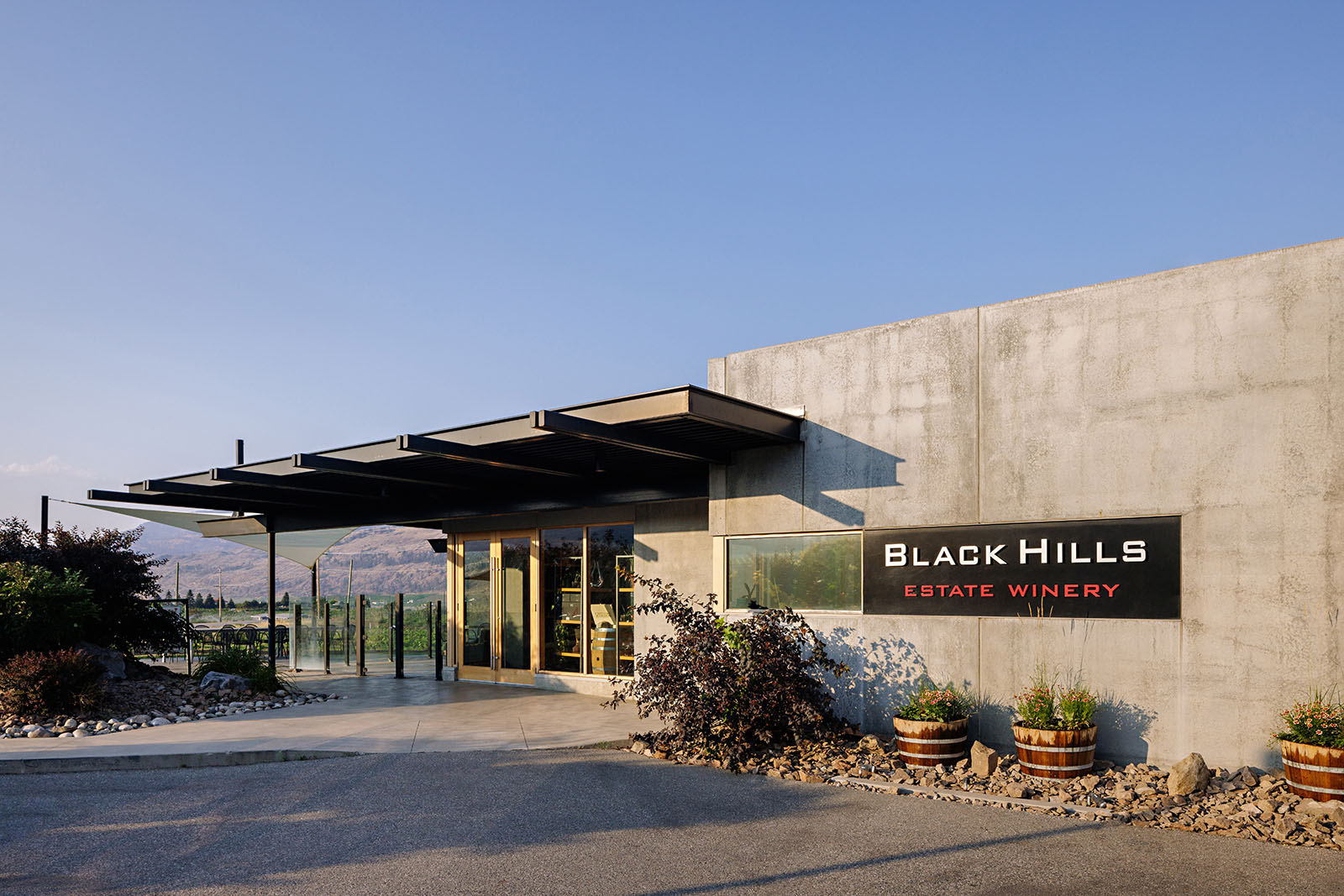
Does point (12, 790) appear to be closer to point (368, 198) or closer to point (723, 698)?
point (723, 698)

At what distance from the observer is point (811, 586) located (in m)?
9.90

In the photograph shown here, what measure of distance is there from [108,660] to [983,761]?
1225 cm

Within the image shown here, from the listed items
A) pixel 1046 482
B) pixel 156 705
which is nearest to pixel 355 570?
pixel 156 705

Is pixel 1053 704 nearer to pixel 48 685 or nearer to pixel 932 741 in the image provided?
pixel 932 741

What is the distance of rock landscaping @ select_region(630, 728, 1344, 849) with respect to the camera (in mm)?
6234

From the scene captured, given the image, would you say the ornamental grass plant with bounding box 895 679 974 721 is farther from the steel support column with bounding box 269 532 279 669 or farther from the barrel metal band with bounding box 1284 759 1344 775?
the steel support column with bounding box 269 532 279 669

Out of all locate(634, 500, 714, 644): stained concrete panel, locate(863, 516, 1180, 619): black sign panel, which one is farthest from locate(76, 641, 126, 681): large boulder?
locate(863, 516, 1180, 619): black sign panel

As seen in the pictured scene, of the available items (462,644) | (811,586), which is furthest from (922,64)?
(462,644)

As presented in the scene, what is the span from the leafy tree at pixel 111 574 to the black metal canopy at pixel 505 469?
1122 mm

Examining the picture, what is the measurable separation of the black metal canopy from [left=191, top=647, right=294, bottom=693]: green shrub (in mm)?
2590

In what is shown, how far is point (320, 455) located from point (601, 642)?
5087mm

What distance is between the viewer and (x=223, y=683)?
13.1 metres

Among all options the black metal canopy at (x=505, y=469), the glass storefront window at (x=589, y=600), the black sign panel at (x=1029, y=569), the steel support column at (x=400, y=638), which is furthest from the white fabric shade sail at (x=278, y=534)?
the black sign panel at (x=1029, y=569)

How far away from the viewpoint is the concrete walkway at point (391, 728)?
363 inches
